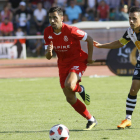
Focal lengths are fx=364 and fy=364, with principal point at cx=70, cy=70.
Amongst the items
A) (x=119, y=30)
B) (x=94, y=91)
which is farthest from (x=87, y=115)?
(x=119, y=30)

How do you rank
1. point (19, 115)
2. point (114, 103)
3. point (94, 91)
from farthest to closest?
point (94, 91) → point (114, 103) → point (19, 115)

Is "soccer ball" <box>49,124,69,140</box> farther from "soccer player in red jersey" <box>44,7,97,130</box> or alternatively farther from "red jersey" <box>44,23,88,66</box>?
"red jersey" <box>44,23,88,66</box>

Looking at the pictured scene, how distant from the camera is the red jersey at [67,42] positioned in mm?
5738

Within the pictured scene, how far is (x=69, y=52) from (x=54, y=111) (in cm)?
173

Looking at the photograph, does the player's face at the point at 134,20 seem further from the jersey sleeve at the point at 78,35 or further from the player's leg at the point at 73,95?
the player's leg at the point at 73,95

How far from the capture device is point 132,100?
5.77 m

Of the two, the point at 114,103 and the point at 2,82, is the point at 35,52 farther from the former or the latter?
the point at 114,103

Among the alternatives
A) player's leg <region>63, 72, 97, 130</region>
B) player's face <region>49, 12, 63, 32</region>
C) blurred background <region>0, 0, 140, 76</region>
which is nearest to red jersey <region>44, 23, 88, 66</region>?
player's face <region>49, 12, 63, 32</region>

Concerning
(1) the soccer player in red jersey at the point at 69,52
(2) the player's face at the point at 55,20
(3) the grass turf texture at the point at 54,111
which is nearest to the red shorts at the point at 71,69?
(1) the soccer player in red jersey at the point at 69,52

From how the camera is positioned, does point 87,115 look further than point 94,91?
No

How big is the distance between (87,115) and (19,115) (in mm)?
1633

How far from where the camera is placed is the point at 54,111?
712 centimetres

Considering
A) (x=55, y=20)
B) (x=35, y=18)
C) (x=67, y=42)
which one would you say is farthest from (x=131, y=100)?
(x=35, y=18)

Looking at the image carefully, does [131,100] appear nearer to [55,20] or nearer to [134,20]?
[134,20]
